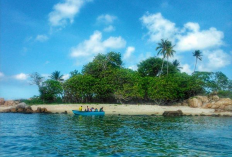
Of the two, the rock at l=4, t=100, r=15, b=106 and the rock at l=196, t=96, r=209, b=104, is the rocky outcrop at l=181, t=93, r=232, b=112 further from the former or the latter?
the rock at l=4, t=100, r=15, b=106

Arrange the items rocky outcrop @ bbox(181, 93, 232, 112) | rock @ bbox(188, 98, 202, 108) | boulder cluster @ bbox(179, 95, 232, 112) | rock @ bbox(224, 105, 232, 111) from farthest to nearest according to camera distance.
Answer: rock @ bbox(188, 98, 202, 108) → rocky outcrop @ bbox(181, 93, 232, 112) → boulder cluster @ bbox(179, 95, 232, 112) → rock @ bbox(224, 105, 232, 111)

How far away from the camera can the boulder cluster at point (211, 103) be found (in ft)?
170

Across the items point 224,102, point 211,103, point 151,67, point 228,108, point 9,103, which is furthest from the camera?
point 151,67

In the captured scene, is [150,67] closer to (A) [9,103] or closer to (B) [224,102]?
(B) [224,102]

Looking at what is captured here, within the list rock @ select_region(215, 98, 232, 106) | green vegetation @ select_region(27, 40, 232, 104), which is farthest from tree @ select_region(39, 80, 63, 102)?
rock @ select_region(215, 98, 232, 106)

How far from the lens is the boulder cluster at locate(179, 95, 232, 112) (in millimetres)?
51769

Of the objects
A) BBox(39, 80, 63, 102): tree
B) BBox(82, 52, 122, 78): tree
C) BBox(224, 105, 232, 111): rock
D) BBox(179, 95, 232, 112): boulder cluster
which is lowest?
BBox(224, 105, 232, 111): rock

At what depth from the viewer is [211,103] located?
54906 millimetres

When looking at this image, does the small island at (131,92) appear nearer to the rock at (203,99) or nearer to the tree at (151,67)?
the rock at (203,99)

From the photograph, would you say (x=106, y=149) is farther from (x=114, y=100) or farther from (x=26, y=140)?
(x=114, y=100)

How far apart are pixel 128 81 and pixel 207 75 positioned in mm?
25096

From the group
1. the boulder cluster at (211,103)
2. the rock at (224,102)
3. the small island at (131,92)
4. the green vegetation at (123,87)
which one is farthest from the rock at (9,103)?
the rock at (224,102)

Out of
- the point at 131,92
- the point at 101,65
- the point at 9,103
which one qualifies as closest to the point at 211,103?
the point at 131,92

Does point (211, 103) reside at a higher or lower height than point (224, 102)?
lower
